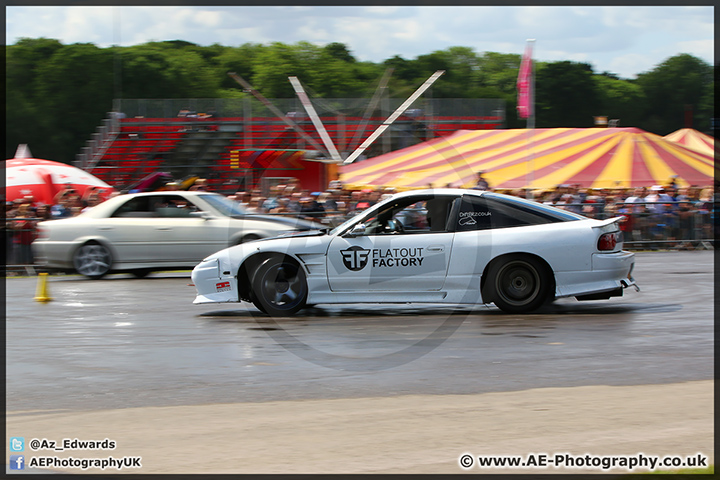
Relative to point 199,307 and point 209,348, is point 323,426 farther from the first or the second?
point 199,307

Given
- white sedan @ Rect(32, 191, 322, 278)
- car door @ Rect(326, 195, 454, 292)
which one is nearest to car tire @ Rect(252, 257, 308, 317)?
car door @ Rect(326, 195, 454, 292)

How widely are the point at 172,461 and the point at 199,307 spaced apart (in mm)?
6872

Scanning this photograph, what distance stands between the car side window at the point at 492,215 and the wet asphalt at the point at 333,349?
107 centimetres

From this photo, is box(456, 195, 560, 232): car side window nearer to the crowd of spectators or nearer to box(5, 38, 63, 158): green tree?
the crowd of spectators

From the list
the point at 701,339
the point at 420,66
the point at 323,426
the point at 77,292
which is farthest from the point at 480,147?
the point at 420,66

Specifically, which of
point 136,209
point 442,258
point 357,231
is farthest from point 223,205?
point 442,258

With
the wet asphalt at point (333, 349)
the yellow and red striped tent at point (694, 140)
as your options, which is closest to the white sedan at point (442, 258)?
the wet asphalt at point (333, 349)

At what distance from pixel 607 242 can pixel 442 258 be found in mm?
1879

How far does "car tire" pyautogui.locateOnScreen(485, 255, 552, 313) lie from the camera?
9570 millimetres

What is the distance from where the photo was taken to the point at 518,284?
9742 mm

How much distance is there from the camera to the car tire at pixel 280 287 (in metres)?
9.90

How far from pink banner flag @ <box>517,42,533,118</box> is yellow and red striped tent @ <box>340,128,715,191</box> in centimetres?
166

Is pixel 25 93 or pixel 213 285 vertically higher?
pixel 25 93

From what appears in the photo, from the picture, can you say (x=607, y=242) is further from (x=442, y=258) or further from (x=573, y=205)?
(x=573, y=205)
